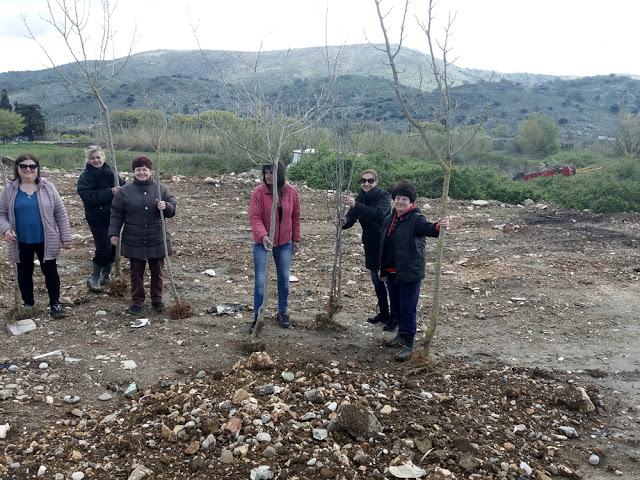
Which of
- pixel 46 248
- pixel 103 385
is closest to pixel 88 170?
pixel 46 248

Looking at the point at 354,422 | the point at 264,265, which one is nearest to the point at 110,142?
the point at 264,265

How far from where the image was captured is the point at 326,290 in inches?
268

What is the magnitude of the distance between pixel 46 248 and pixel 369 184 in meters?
3.20

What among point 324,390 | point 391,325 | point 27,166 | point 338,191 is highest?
point 27,166

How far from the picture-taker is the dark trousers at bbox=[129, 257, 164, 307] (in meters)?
5.11

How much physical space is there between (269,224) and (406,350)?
1.72 meters

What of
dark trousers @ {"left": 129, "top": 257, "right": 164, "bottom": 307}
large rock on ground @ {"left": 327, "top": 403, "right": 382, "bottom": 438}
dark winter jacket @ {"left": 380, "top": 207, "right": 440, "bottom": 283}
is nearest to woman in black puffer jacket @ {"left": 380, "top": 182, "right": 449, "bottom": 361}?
dark winter jacket @ {"left": 380, "top": 207, "right": 440, "bottom": 283}

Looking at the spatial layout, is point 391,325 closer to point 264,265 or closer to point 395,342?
point 395,342

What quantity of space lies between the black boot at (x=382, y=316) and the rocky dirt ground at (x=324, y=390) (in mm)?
202

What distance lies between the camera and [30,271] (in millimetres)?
4941

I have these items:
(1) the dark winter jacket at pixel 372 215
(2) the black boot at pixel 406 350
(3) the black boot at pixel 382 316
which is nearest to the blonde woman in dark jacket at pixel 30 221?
(1) the dark winter jacket at pixel 372 215

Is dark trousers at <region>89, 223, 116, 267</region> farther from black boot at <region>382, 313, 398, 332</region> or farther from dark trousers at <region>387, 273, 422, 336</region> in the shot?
dark trousers at <region>387, 273, 422, 336</region>

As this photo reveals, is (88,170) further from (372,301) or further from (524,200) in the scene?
(524,200)

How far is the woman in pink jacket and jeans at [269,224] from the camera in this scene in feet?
14.8
